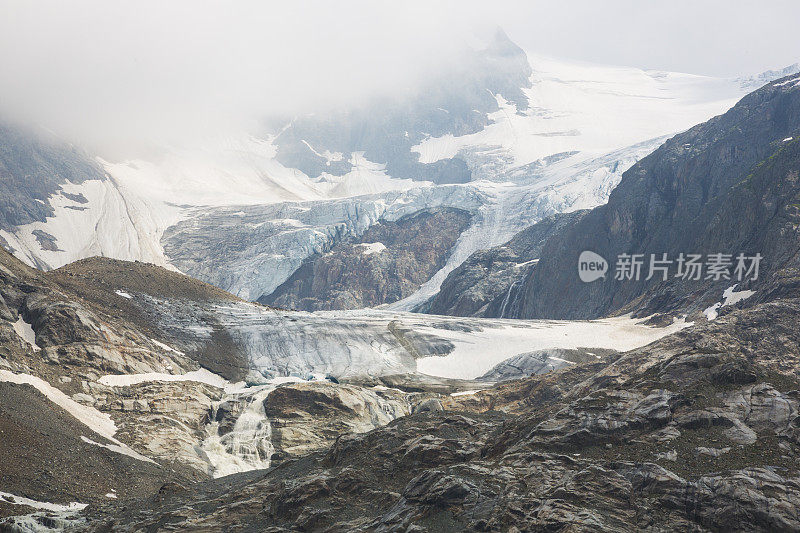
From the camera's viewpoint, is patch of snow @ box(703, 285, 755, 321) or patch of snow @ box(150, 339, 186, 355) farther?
patch of snow @ box(703, 285, 755, 321)

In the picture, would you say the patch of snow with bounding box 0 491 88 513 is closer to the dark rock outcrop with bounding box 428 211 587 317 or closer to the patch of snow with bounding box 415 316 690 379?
the patch of snow with bounding box 415 316 690 379

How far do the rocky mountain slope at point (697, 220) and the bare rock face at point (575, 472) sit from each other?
5253 centimetres

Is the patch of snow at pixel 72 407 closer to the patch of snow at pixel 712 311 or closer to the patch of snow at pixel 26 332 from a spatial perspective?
the patch of snow at pixel 26 332

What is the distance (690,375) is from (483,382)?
49619mm

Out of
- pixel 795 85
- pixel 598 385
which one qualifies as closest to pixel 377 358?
pixel 598 385

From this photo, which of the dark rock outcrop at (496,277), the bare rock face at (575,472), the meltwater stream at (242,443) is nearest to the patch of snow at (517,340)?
the meltwater stream at (242,443)

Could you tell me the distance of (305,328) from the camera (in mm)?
84375

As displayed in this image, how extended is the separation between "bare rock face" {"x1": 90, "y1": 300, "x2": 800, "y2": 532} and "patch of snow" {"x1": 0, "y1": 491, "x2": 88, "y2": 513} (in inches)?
179

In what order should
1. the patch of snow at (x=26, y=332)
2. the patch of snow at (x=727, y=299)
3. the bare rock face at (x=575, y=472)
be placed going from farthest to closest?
the patch of snow at (x=727, y=299) < the patch of snow at (x=26, y=332) < the bare rock face at (x=575, y=472)

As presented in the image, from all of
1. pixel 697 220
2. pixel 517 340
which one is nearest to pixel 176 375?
pixel 517 340

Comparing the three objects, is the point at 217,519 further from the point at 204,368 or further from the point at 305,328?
the point at 305,328

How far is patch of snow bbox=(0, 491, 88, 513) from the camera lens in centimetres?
3162

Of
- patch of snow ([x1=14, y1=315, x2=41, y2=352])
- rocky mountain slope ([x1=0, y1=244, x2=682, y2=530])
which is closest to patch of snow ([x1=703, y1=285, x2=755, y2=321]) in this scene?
rocky mountain slope ([x1=0, y1=244, x2=682, y2=530])

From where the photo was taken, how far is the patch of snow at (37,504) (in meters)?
31.6
